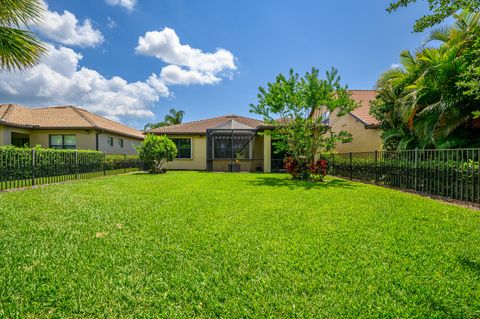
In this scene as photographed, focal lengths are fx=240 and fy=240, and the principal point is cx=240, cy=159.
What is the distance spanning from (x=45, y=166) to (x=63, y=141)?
38.0 ft

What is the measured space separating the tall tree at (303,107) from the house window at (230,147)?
721 cm

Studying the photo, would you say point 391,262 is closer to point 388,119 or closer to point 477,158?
point 477,158

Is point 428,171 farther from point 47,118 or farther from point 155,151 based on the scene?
point 47,118

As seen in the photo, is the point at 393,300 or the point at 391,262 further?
the point at 391,262

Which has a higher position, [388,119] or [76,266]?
[388,119]

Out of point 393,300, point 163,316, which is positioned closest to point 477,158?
point 393,300

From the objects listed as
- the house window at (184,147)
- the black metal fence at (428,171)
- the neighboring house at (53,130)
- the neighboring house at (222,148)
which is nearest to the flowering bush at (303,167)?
the black metal fence at (428,171)

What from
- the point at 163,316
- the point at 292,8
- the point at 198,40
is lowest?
the point at 163,316

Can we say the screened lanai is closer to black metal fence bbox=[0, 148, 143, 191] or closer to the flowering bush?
the flowering bush

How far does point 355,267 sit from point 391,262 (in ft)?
1.86

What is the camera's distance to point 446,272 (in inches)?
117

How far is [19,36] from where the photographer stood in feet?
20.3

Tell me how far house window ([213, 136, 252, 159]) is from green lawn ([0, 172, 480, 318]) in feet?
47.6

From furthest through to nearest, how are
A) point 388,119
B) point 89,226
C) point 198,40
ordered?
point 198,40
point 388,119
point 89,226
